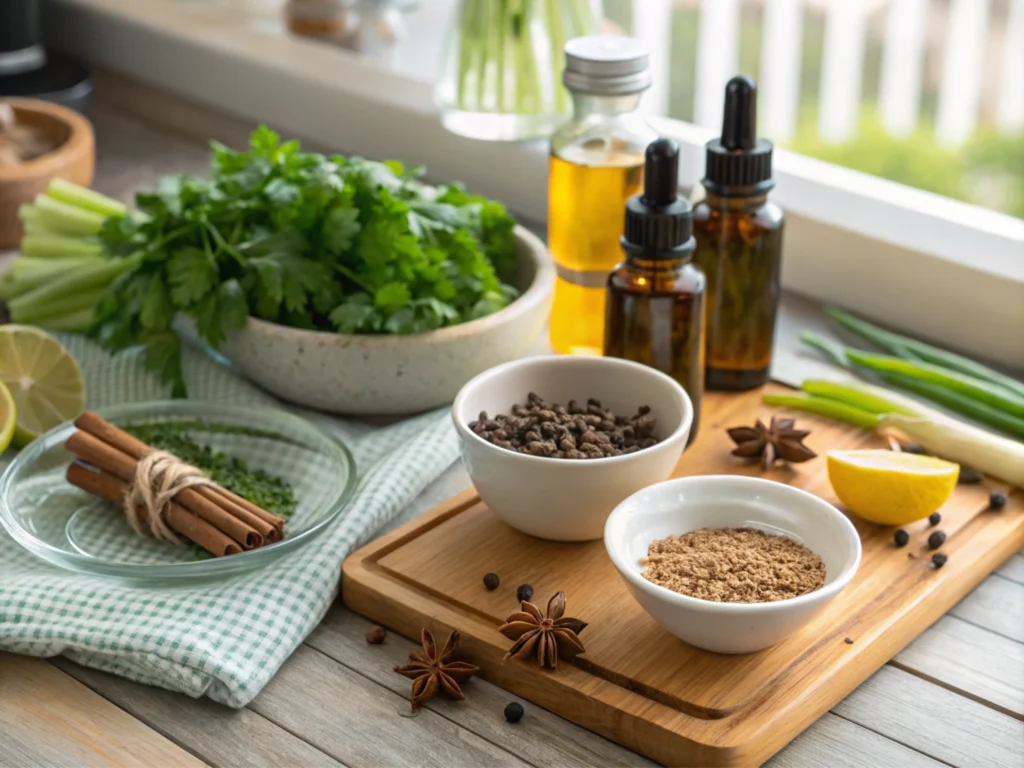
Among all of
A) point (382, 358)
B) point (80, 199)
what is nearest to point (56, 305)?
point (80, 199)

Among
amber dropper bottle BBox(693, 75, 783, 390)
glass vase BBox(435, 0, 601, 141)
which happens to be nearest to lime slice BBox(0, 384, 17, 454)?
amber dropper bottle BBox(693, 75, 783, 390)

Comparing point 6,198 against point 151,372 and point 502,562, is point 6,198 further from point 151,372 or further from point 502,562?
point 502,562

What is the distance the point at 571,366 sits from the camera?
1.24 meters

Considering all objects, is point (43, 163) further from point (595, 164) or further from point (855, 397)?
point (855, 397)

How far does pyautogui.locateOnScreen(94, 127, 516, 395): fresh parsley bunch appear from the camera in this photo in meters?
1.32

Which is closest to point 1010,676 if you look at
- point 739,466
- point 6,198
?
point 739,466

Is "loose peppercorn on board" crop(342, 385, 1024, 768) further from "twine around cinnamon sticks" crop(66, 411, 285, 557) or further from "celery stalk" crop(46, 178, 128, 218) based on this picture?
"celery stalk" crop(46, 178, 128, 218)

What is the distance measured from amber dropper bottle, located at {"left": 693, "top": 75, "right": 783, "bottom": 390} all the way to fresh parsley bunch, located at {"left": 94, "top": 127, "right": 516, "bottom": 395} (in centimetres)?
23

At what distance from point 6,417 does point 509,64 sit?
2.86 ft

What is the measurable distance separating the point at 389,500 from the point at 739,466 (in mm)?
349

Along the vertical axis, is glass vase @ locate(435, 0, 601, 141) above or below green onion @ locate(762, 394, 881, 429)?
above

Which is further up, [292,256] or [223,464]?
[292,256]

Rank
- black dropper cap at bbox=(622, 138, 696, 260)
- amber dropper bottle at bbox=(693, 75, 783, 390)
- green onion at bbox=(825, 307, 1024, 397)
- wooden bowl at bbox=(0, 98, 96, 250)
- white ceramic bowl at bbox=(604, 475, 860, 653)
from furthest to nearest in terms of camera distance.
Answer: wooden bowl at bbox=(0, 98, 96, 250) < green onion at bbox=(825, 307, 1024, 397) < amber dropper bottle at bbox=(693, 75, 783, 390) < black dropper cap at bbox=(622, 138, 696, 260) < white ceramic bowl at bbox=(604, 475, 860, 653)

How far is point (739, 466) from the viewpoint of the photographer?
→ 129 cm
